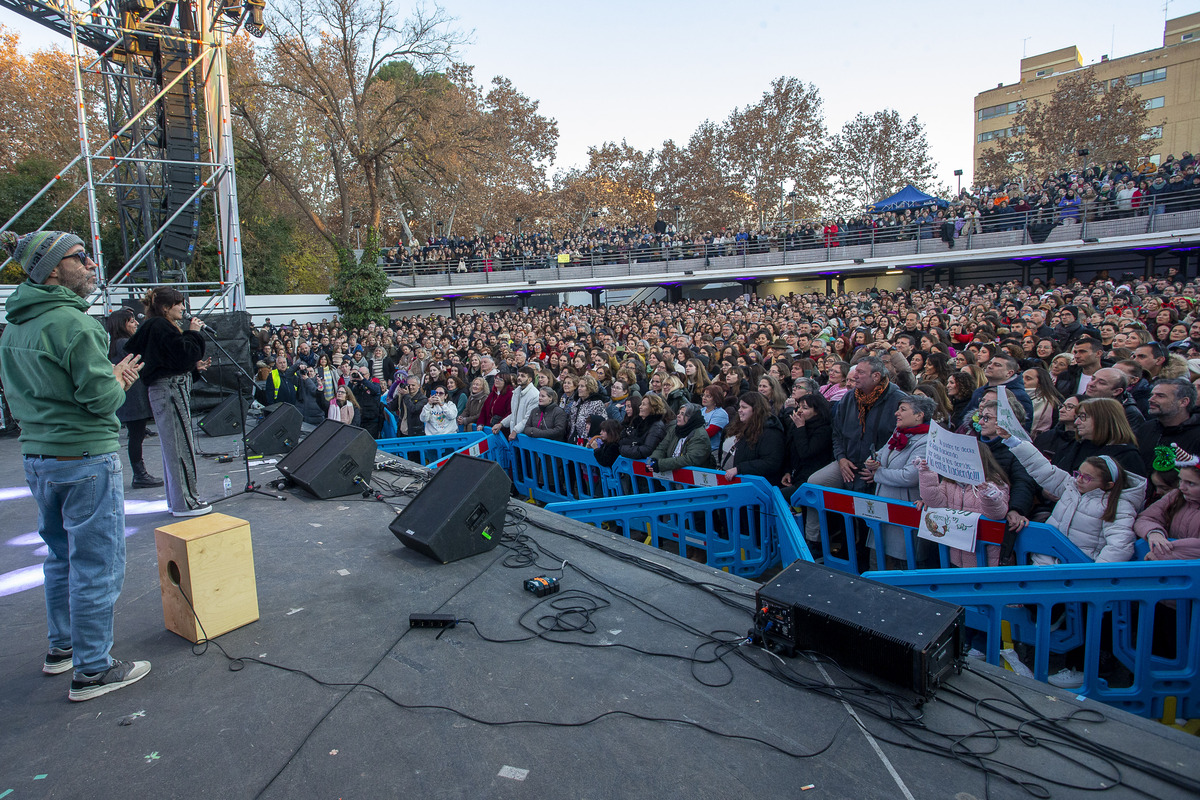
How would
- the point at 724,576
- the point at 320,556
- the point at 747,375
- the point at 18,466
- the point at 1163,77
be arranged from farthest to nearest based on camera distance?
the point at 1163,77 → the point at 747,375 → the point at 18,466 → the point at 320,556 → the point at 724,576

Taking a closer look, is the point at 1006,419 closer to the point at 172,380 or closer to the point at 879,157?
the point at 172,380

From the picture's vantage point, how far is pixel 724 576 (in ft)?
13.4

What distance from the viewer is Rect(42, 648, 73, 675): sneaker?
3.09 m

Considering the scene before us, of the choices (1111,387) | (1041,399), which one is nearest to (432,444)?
(1041,399)

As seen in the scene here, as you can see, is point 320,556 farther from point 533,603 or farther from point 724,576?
point 724,576

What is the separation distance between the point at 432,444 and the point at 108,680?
556 cm

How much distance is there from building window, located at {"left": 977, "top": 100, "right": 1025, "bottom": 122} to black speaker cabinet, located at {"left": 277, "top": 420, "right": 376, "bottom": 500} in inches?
2693

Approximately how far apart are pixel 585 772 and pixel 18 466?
8.58 metres

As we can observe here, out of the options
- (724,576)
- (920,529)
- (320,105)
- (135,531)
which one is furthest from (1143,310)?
(320,105)

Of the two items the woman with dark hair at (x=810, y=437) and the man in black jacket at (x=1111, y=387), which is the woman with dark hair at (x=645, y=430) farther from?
the man in black jacket at (x=1111, y=387)

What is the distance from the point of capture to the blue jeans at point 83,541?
284 centimetres

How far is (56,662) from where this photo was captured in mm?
3104

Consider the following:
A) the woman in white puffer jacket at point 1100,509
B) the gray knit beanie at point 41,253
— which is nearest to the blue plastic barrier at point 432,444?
the gray knit beanie at point 41,253

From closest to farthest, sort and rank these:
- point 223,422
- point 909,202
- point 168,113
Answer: point 223,422 → point 168,113 → point 909,202
